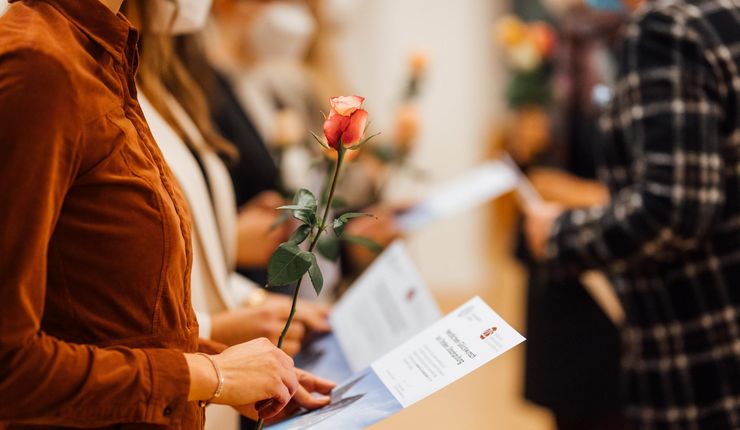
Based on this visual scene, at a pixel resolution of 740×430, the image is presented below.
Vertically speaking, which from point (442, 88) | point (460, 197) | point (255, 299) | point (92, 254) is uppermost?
point (92, 254)

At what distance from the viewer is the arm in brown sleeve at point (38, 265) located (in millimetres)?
608

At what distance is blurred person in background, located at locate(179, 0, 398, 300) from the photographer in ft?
5.84

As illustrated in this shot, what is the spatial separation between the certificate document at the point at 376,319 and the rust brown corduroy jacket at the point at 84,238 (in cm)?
27

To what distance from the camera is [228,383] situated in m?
0.72

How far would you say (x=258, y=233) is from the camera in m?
1.63

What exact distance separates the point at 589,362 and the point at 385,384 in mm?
1261

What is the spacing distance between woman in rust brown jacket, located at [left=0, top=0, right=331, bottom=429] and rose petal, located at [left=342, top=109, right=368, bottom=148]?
178 mm

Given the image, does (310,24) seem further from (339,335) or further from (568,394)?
(339,335)

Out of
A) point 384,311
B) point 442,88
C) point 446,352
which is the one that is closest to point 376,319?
point 384,311

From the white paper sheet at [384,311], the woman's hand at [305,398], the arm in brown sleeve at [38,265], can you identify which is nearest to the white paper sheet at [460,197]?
the white paper sheet at [384,311]

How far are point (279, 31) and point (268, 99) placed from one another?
0.64ft

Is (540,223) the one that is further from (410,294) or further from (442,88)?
(442,88)

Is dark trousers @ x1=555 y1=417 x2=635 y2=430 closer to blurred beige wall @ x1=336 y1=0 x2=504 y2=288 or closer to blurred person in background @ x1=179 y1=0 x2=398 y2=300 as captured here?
blurred person in background @ x1=179 y1=0 x2=398 y2=300

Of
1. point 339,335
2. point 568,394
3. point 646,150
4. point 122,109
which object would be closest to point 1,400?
point 122,109
